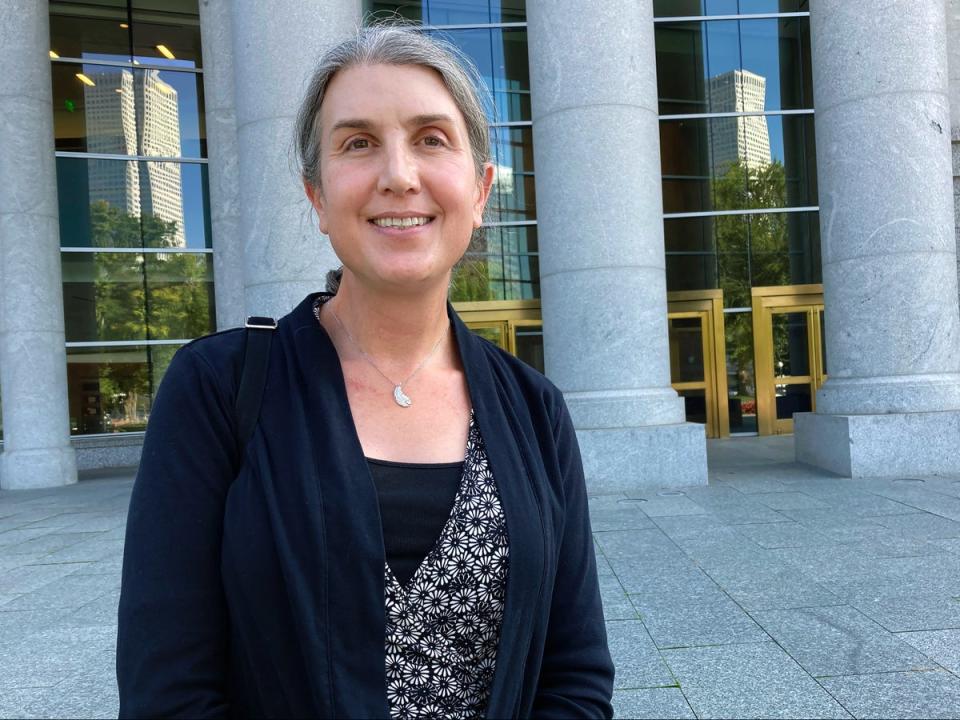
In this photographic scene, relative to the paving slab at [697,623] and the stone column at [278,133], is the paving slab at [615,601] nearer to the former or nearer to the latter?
the paving slab at [697,623]

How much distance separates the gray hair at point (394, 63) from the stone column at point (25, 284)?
43.5 feet

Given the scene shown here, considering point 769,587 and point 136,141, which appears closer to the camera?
point 769,587

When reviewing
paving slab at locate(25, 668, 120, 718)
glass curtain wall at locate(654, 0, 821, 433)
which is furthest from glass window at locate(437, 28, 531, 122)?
paving slab at locate(25, 668, 120, 718)

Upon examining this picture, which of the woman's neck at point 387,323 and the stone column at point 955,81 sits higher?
the stone column at point 955,81

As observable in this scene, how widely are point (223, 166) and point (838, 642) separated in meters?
11.5

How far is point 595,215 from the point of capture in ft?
30.5

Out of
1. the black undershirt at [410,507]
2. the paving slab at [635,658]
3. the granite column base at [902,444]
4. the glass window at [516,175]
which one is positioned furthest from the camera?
the glass window at [516,175]

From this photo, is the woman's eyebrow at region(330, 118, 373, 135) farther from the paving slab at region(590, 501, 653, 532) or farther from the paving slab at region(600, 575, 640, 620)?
the paving slab at region(590, 501, 653, 532)

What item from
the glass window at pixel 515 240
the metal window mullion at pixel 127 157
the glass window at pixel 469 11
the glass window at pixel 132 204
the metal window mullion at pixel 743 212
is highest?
the glass window at pixel 469 11

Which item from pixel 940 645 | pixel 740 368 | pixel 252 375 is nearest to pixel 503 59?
pixel 740 368

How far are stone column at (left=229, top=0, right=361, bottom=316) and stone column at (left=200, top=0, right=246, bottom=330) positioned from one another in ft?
12.4

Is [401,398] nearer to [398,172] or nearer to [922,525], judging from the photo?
[398,172]

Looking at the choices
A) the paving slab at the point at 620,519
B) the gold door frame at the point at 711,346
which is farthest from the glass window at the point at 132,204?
the paving slab at the point at 620,519

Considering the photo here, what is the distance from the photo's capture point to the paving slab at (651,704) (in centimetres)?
339
